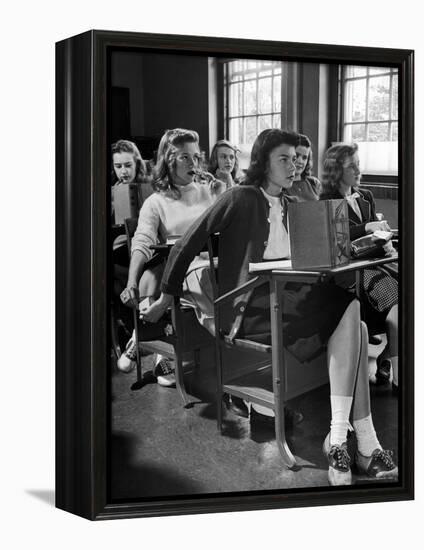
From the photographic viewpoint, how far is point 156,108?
14.6 feet

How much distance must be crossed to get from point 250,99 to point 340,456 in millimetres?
1572

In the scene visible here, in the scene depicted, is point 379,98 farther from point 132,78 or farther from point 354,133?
point 132,78

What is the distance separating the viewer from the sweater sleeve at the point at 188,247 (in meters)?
4.54

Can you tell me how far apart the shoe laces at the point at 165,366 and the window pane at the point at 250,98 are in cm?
108

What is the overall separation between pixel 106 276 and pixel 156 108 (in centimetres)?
71

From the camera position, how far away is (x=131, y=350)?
4.50 metres

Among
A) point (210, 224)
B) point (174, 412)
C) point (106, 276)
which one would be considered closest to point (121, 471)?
point (174, 412)

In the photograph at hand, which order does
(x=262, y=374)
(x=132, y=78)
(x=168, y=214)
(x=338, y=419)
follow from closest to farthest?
1. (x=132, y=78)
2. (x=168, y=214)
3. (x=262, y=374)
4. (x=338, y=419)

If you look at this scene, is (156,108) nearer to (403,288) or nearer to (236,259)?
(236,259)

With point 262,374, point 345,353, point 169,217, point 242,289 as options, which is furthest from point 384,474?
point 169,217

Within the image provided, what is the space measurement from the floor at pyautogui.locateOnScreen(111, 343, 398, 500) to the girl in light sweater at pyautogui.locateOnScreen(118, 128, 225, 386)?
0.40 feet

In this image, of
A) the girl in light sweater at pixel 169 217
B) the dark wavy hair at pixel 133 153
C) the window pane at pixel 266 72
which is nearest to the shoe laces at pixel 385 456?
the girl in light sweater at pixel 169 217

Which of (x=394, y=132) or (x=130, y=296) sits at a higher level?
(x=394, y=132)

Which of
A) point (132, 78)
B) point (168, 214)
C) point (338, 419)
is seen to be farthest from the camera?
point (338, 419)
